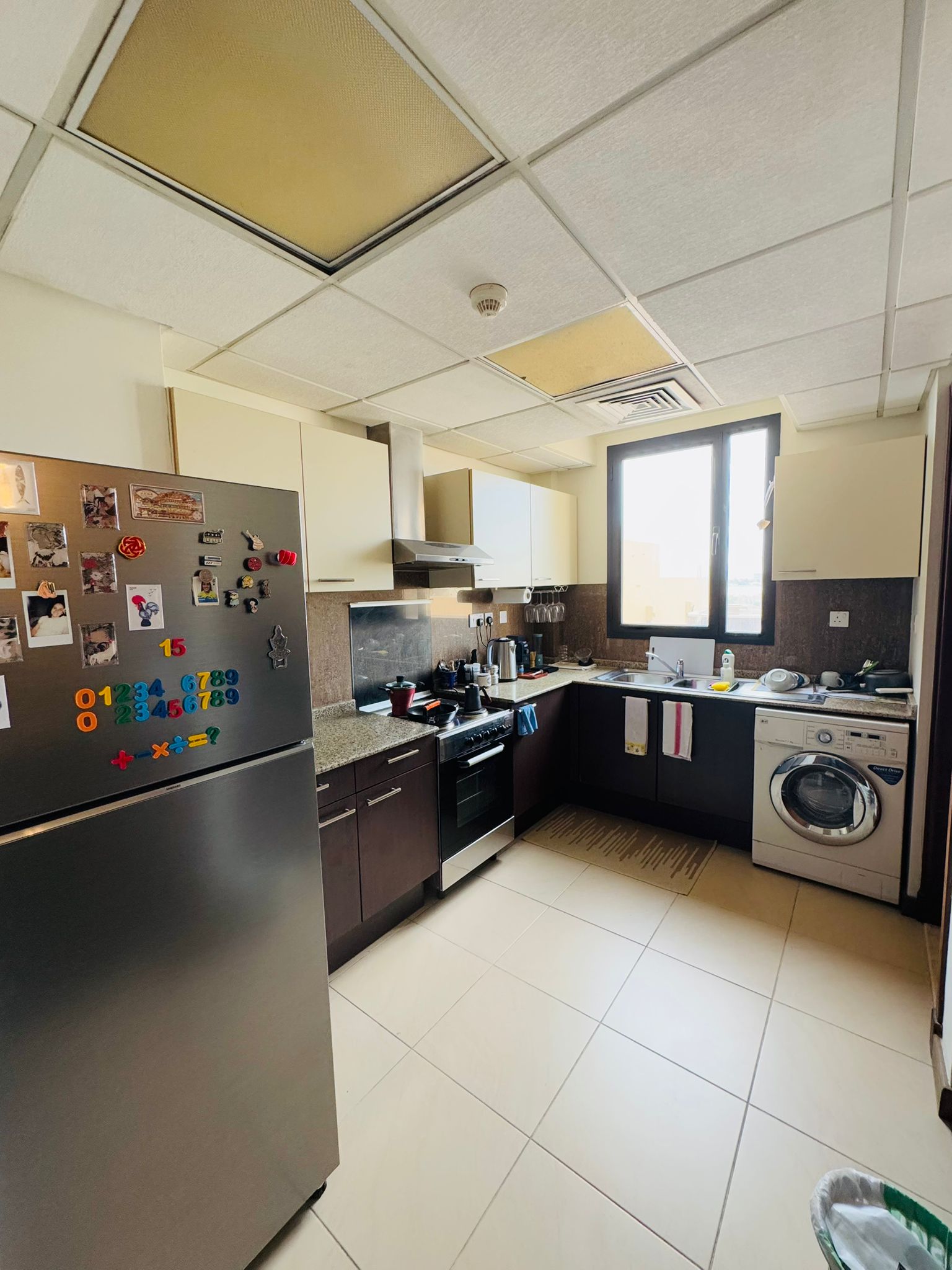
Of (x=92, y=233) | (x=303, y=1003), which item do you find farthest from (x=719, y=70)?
(x=303, y=1003)

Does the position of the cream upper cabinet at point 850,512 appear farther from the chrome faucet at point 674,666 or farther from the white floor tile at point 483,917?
the white floor tile at point 483,917

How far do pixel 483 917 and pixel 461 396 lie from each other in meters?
2.48

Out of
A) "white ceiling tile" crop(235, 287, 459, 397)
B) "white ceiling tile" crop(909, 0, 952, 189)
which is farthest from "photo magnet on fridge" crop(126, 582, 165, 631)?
"white ceiling tile" crop(909, 0, 952, 189)

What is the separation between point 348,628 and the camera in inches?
109

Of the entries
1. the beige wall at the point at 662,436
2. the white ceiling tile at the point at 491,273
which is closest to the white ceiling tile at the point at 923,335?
the beige wall at the point at 662,436

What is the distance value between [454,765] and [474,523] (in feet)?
4.52

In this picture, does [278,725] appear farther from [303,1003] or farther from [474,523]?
[474,523]

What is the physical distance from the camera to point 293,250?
1.37 meters

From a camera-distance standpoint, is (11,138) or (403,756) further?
(403,756)

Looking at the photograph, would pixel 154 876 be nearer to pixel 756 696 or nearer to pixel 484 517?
pixel 484 517

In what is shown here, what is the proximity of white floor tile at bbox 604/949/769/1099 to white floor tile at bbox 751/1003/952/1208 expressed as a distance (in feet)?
0.20

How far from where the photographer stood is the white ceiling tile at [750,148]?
87cm

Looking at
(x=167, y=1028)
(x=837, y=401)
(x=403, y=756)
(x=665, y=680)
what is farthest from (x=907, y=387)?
(x=167, y=1028)

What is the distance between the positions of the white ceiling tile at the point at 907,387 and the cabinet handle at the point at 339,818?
2.96 m
